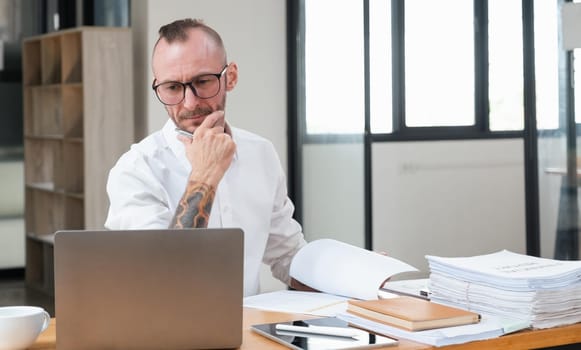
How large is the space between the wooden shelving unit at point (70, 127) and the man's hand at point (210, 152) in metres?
3.70

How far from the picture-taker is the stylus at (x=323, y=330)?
1.88 m

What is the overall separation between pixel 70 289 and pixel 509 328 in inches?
33.6

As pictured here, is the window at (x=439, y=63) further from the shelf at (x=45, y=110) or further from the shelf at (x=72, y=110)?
the shelf at (x=45, y=110)

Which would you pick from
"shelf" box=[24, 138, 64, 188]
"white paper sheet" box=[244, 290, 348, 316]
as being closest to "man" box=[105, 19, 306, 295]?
"white paper sheet" box=[244, 290, 348, 316]

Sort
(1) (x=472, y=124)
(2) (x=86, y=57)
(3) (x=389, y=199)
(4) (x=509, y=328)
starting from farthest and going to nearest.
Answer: (1) (x=472, y=124)
(3) (x=389, y=199)
(2) (x=86, y=57)
(4) (x=509, y=328)

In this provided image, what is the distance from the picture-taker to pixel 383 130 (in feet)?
22.1

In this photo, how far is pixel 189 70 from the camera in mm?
2584

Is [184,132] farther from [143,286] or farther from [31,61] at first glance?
[31,61]

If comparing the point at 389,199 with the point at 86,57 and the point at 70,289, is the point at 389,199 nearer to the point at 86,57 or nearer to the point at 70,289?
the point at 86,57

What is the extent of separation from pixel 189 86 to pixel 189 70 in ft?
0.15

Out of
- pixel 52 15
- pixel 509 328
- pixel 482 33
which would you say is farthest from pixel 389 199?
pixel 509 328

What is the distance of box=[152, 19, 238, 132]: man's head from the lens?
2570 mm

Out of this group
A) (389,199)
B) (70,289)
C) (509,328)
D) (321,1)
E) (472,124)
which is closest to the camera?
(70,289)

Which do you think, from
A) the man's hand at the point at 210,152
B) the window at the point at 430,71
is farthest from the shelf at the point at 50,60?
the man's hand at the point at 210,152
